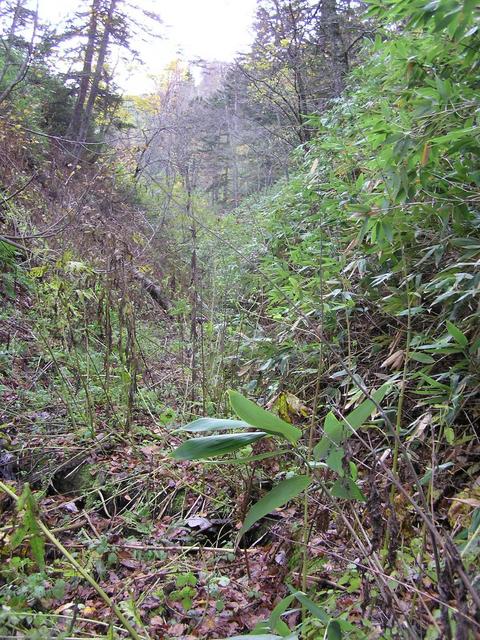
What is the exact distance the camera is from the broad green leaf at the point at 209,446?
92 centimetres

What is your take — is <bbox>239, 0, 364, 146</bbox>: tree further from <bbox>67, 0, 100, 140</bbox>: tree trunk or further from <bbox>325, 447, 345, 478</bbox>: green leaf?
<bbox>325, 447, 345, 478</bbox>: green leaf

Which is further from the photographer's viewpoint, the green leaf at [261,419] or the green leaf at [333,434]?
the green leaf at [333,434]

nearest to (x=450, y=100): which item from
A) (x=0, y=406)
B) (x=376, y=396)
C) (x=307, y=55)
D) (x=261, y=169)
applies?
(x=376, y=396)

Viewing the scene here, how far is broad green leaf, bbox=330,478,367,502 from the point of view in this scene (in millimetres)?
1039

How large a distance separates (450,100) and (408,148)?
0.72 ft

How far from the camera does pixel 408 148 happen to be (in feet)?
6.20

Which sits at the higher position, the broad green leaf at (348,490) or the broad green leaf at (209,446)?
the broad green leaf at (209,446)

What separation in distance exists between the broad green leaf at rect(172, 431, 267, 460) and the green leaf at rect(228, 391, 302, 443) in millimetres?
24

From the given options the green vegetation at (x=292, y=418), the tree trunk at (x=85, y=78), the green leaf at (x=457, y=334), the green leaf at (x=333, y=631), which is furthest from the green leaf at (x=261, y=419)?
the tree trunk at (x=85, y=78)

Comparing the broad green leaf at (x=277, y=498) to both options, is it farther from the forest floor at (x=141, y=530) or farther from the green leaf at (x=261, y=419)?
the forest floor at (x=141, y=530)

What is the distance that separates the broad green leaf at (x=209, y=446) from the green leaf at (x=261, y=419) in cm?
2

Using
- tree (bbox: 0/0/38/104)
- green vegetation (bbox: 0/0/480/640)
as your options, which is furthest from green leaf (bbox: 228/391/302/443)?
tree (bbox: 0/0/38/104)

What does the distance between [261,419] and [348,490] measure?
275 millimetres

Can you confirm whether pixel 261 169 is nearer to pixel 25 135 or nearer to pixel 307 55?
pixel 307 55
